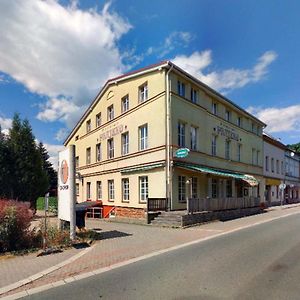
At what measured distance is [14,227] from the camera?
412 inches

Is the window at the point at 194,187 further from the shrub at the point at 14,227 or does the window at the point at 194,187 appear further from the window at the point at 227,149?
the shrub at the point at 14,227

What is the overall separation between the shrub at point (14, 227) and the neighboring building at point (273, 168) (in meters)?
32.0

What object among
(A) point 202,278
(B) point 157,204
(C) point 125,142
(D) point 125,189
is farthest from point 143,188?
(A) point 202,278

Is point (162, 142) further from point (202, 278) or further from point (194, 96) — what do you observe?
point (202, 278)

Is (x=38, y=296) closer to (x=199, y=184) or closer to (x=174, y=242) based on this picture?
(x=174, y=242)

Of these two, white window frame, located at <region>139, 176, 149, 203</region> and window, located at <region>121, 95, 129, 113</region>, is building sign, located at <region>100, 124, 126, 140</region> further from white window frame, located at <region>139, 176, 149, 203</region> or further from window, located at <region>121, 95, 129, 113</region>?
white window frame, located at <region>139, 176, 149, 203</region>

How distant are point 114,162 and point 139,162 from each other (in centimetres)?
451

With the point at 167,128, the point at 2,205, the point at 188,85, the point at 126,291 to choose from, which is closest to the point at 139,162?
Result: the point at 167,128

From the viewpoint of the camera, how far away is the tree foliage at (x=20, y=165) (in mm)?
25297

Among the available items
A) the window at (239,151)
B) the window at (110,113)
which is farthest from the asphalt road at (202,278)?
the window at (239,151)

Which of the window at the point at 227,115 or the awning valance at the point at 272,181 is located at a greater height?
the window at the point at 227,115

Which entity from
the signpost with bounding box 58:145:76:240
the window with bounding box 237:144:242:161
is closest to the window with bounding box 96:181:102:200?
the window with bounding box 237:144:242:161

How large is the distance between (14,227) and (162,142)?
11.8m

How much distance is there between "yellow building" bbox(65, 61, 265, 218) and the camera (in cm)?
2098
